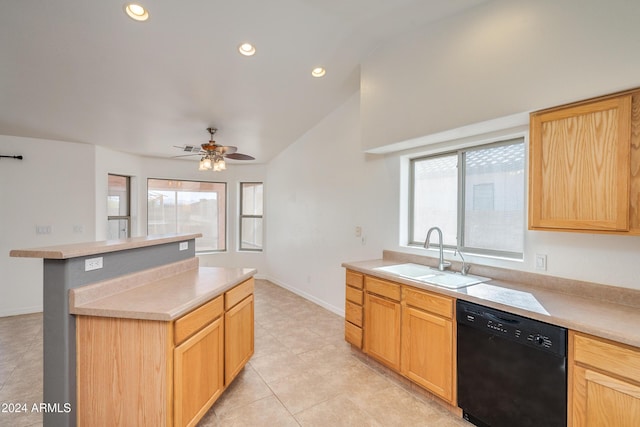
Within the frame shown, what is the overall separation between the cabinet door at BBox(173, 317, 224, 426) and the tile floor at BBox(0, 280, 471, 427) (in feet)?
0.81

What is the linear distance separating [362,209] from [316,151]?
1.41 m

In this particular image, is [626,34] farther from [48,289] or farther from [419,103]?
[48,289]

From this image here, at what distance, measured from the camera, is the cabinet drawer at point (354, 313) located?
9.59 ft

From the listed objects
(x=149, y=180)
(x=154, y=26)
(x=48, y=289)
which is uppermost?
(x=154, y=26)

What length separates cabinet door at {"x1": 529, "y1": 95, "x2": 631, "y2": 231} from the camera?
1.62m

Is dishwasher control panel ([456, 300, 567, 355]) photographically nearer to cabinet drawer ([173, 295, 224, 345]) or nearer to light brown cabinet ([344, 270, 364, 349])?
light brown cabinet ([344, 270, 364, 349])

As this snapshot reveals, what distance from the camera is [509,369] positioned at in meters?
1.81

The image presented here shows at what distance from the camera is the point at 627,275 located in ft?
5.95

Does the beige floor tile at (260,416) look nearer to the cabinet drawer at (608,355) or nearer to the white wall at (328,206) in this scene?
the cabinet drawer at (608,355)

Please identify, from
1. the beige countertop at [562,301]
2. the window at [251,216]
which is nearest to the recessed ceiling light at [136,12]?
the beige countertop at [562,301]

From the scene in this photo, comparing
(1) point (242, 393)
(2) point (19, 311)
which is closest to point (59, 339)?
(1) point (242, 393)

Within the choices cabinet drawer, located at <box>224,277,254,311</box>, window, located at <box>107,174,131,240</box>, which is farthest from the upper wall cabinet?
window, located at <box>107,174,131,240</box>

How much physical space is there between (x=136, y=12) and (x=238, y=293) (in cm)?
235

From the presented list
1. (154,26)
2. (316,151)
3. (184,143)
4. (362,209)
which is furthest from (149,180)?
(362,209)
